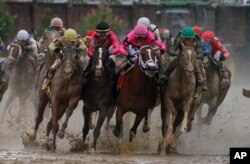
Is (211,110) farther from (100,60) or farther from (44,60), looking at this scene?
(100,60)

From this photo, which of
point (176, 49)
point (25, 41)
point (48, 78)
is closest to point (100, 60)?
point (48, 78)

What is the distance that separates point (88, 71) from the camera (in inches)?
656

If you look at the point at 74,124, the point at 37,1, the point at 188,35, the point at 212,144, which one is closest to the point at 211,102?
the point at 212,144

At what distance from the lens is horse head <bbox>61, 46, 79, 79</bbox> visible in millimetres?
16203

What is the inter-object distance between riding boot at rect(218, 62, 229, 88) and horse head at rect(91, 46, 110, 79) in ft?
15.7

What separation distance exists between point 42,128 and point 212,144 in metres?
3.74

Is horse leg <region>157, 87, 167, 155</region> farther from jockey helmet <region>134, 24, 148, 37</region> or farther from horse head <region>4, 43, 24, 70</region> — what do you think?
horse head <region>4, 43, 24, 70</region>

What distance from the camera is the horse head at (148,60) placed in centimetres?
1600

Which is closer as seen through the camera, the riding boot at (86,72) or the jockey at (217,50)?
the riding boot at (86,72)

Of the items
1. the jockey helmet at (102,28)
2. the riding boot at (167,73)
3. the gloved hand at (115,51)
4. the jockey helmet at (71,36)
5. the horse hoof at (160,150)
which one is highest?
the jockey helmet at (102,28)

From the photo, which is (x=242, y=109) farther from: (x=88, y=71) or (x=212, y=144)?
(x=88, y=71)

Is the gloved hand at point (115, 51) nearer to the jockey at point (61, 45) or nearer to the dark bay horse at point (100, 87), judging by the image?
the dark bay horse at point (100, 87)

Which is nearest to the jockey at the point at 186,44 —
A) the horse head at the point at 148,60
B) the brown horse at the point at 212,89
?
the horse head at the point at 148,60

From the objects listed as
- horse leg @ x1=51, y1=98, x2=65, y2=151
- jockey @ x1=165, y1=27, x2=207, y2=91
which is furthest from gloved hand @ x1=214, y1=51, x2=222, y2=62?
horse leg @ x1=51, y1=98, x2=65, y2=151
